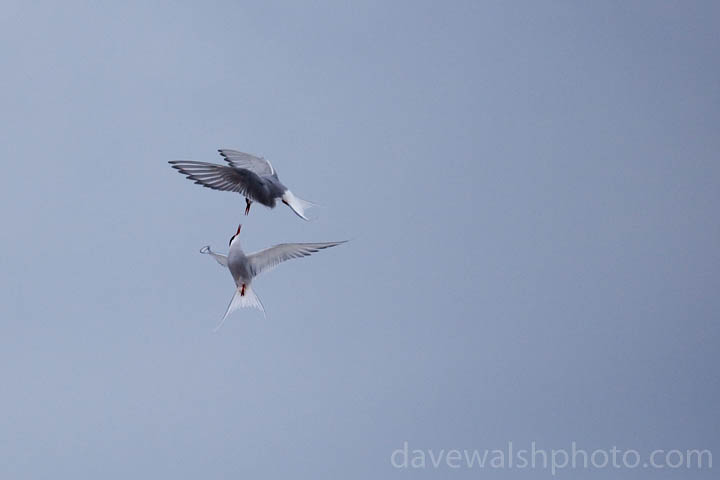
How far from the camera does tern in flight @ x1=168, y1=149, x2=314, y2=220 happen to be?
4133mm

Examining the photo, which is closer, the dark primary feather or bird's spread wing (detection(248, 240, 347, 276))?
the dark primary feather

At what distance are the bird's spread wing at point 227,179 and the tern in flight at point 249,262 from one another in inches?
17.1

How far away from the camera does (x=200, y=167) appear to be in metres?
4.14

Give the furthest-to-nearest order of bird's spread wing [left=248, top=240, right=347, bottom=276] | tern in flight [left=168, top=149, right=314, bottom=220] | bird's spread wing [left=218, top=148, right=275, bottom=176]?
bird's spread wing [left=248, top=240, right=347, bottom=276] < bird's spread wing [left=218, top=148, right=275, bottom=176] < tern in flight [left=168, top=149, right=314, bottom=220]

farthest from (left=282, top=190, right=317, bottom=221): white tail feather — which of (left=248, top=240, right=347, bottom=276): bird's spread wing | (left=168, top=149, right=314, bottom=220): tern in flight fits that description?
(left=248, top=240, right=347, bottom=276): bird's spread wing

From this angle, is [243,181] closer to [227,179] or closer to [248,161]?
[227,179]

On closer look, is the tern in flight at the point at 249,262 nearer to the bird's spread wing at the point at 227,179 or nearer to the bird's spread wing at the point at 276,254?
the bird's spread wing at the point at 276,254

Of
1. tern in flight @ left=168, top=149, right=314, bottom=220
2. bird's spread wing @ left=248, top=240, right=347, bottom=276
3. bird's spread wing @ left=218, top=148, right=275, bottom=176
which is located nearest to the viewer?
tern in flight @ left=168, top=149, right=314, bottom=220

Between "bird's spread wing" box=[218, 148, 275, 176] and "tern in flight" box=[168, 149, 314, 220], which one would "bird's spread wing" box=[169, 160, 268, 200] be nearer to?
"tern in flight" box=[168, 149, 314, 220]

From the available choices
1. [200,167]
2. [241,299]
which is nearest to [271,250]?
[241,299]

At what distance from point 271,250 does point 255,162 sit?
1.52 feet

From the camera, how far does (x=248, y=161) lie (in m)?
4.47

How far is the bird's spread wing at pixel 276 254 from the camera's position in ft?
15.0

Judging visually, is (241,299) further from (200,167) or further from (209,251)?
(200,167)
